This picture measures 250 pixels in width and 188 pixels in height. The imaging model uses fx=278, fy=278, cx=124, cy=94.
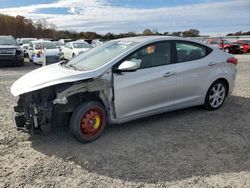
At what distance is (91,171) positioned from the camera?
3.49 metres

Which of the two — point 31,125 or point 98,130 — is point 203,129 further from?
point 31,125

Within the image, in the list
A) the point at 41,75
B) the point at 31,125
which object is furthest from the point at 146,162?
the point at 41,75

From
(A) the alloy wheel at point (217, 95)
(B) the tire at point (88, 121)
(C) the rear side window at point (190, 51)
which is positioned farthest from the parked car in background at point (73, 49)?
(B) the tire at point (88, 121)

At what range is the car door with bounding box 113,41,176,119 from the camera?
14.5 feet

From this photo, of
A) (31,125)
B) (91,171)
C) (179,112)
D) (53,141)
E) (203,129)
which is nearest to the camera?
(91,171)

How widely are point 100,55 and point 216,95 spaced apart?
2.61 m

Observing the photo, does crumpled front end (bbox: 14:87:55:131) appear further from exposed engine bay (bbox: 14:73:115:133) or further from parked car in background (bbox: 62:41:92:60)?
parked car in background (bbox: 62:41:92:60)

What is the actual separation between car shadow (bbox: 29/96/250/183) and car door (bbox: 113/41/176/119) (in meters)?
0.39

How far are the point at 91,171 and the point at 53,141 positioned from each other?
1136 millimetres

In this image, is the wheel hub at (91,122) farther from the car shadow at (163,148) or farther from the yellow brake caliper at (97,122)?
the car shadow at (163,148)

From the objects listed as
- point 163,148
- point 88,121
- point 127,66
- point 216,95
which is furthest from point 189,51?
point 88,121

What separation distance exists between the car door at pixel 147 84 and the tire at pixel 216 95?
1.02 meters

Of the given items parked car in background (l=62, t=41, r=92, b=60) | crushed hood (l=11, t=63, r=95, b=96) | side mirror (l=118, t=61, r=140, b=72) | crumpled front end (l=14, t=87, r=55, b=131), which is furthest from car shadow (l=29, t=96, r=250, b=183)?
parked car in background (l=62, t=41, r=92, b=60)

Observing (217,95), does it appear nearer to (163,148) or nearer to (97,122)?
(163,148)
